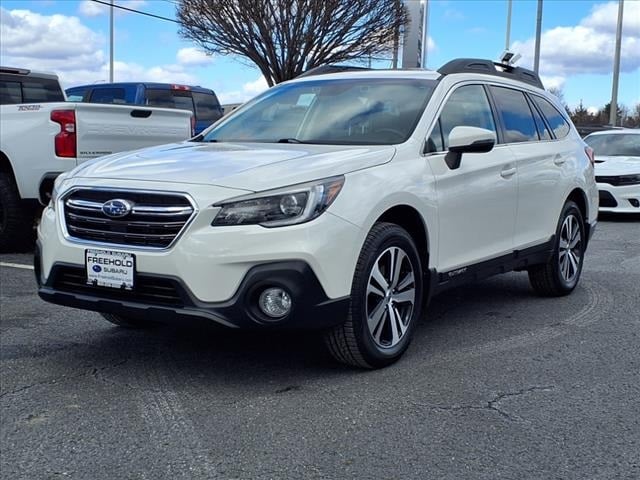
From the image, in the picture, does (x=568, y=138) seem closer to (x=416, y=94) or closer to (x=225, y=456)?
(x=416, y=94)

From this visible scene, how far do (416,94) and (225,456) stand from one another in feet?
8.87

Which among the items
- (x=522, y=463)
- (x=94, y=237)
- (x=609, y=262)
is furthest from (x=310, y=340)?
(x=609, y=262)

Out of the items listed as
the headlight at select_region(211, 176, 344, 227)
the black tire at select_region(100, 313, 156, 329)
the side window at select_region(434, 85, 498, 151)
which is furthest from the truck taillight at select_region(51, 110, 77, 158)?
the headlight at select_region(211, 176, 344, 227)

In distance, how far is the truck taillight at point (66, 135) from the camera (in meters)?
7.43

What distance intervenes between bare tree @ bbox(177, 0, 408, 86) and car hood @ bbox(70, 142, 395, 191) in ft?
84.5

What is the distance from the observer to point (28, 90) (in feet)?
31.7

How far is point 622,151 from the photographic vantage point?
13891 millimetres

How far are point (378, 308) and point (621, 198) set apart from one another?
936cm

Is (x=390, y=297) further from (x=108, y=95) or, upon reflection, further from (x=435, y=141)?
(x=108, y=95)

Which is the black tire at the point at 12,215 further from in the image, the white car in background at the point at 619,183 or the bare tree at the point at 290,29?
the bare tree at the point at 290,29

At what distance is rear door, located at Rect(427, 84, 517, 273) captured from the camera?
4785 millimetres

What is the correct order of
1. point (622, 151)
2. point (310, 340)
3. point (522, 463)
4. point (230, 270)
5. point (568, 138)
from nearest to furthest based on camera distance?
point (522, 463), point (230, 270), point (310, 340), point (568, 138), point (622, 151)

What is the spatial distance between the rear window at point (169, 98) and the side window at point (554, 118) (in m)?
8.97

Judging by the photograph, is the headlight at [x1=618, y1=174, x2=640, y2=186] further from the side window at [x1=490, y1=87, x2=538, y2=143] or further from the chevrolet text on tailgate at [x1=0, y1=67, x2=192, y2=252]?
the chevrolet text on tailgate at [x1=0, y1=67, x2=192, y2=252]
